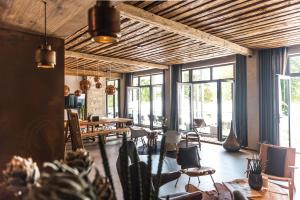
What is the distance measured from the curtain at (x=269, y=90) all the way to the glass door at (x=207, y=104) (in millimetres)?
1968

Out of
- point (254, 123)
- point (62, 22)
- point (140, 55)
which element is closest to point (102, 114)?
point (140, 55)

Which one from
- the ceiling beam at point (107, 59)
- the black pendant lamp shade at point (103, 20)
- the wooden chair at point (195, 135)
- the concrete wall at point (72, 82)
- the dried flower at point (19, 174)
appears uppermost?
the ceiling beam at point (107, 59)

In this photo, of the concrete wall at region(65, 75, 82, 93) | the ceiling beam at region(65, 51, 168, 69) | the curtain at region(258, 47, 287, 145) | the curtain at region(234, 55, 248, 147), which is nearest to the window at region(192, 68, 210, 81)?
the ceiling beam at region(65, 51, 168, 69)

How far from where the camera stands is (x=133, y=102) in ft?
39.6

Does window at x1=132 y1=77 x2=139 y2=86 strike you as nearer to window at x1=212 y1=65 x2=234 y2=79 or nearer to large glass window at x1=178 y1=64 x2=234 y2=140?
large glass window at x1=178 y1=64 x2=234 y2=140

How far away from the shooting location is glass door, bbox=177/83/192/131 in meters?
9.39

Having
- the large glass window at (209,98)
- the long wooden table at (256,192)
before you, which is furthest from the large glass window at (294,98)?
the long wooden table at (256,192)

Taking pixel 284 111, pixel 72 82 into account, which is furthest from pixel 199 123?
pixel 72 82

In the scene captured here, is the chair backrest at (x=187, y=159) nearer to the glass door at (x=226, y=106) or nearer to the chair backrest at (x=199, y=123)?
the chair backrest at (x=199, y=123)

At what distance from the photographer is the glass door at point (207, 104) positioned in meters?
8.81

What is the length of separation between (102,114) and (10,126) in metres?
9.74

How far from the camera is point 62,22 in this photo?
284cm

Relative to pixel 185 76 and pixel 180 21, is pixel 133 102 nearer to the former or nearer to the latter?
pixel 185 76

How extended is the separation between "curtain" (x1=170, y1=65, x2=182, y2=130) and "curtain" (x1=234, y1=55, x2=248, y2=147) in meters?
2.70
